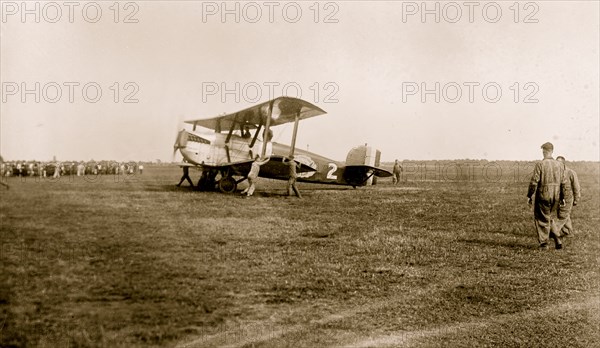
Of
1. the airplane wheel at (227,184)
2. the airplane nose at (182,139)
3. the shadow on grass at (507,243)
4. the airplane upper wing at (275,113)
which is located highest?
the airplane upper wing at (275,113)

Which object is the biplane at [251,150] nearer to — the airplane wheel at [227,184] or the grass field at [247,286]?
the airplane wheel at [227,184]

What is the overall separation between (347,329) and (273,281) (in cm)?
93

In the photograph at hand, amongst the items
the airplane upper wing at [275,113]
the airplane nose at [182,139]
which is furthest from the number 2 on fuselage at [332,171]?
the airplane nose at [182,139]

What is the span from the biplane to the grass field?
5765 millimetres

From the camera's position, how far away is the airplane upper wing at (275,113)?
11.6 meters

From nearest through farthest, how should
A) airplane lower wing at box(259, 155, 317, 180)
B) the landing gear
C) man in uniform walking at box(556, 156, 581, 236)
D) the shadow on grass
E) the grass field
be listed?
the grass field, the shadow on grass, man in uniform walking at box(556, 156, 581, 236), the landing gear, airplane lower wing at box(259, 155, 317, 180)

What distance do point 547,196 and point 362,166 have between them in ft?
29.5

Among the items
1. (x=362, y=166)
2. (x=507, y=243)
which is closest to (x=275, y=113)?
(x=362, y=166)

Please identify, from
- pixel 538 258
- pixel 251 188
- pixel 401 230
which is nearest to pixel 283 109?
pixel 251 188

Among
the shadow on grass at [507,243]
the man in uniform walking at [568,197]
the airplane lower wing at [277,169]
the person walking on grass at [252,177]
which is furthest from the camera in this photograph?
the airplane lower wing at [277,169]

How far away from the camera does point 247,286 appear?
4109 millimetres

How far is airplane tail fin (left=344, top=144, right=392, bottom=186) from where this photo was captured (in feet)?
51.4

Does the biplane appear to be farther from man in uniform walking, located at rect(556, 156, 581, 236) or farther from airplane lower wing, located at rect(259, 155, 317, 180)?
man in uniform walking, located at rect(556, 156, 581, 236)

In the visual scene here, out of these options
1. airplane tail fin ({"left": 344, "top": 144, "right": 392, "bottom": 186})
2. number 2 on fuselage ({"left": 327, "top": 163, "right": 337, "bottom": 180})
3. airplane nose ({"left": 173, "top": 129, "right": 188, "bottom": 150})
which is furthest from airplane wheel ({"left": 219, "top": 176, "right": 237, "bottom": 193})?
airplane tail fin ({"left": 344, "top": 144, "right": 392, "bottom": 186})
